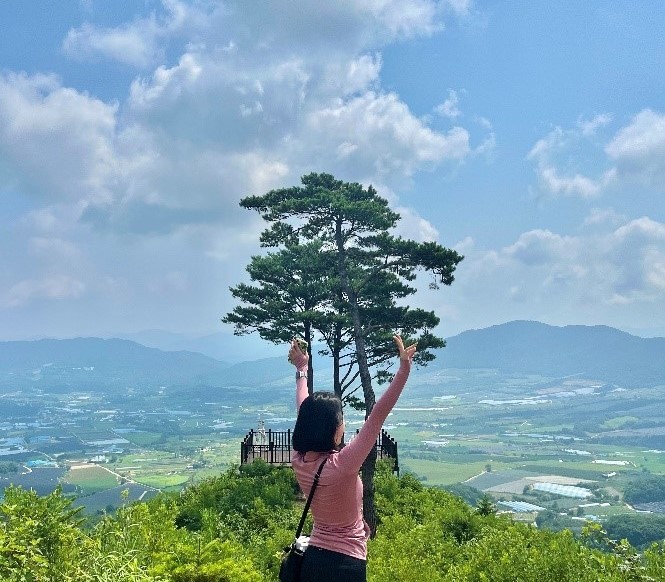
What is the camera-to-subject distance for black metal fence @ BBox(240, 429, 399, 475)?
1786 centimetres

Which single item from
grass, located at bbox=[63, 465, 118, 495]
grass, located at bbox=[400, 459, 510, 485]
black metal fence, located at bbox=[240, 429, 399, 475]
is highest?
black metal fence, located at bbox=[240, 429, 399, 475]

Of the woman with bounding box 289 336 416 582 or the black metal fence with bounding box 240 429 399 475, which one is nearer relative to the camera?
the woman with bounding box 289 336 416 582

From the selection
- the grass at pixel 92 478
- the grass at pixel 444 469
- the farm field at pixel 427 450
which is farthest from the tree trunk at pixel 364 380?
the grass at pixel 444 469

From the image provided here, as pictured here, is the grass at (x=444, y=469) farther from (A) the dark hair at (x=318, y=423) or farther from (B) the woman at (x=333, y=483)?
(A) the dark hair at (x=318, y=423)

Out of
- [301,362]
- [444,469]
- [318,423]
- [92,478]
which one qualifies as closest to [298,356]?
[301,362]

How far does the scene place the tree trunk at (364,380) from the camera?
13289mm

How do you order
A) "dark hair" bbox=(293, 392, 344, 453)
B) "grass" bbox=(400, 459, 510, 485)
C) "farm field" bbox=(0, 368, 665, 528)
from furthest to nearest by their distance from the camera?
"grass" bbox=(400, 459, 510, 485), "farm field" bbox=(0, 368, 665, 528), "dark hair" bbox=(293, 392, 344, 453)

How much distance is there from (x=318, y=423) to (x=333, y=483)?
297mm

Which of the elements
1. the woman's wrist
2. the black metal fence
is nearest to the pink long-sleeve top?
the woman's wrist

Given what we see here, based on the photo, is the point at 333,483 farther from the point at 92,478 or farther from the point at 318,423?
the point at 92,478

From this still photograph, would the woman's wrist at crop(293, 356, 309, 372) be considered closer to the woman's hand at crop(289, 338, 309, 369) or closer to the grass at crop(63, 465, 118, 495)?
the woman's hand at crop(289, 338, 309, 369)

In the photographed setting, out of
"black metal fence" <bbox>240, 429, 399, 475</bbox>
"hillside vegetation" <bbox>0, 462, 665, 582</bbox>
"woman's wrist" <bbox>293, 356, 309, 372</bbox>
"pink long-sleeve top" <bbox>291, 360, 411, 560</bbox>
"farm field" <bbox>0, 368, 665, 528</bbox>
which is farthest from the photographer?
"farm field" <bbox>0, 368, 665, 528</bbox>

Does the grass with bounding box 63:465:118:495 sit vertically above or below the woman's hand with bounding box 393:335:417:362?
below

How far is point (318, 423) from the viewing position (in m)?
3.06
